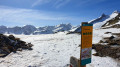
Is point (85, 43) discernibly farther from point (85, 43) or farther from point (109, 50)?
point (109, 50)

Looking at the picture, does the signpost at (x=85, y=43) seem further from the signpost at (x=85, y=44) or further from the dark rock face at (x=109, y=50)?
the dark rock face at (x=109, y=50)

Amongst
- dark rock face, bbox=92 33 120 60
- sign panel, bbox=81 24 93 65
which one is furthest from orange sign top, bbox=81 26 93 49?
dark rock face, bbox=92 33 120 60

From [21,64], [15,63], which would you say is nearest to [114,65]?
[21,64]

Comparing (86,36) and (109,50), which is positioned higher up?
(86,36)

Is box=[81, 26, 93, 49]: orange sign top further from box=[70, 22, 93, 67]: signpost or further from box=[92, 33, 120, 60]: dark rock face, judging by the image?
box=[92, 33, 120, 60]: dark rock face

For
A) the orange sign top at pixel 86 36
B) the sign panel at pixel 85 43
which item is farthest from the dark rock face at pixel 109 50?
the orange sign top at pixel 86 36

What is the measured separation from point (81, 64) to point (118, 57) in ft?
25.7

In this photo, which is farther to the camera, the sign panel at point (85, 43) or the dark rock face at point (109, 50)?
the dark rock face at point (109, 50)

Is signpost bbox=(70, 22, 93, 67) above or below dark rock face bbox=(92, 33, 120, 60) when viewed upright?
above

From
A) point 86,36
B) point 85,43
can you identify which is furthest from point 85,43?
point 86,36

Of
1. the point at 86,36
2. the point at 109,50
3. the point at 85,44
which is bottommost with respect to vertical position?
the point at 109,50

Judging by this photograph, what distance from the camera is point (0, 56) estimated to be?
12.9 m

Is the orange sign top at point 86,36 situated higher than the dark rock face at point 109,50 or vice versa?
the orange sign top at point 86,36

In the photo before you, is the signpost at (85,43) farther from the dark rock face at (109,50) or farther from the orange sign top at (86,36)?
the dark rock face at (109,50)
